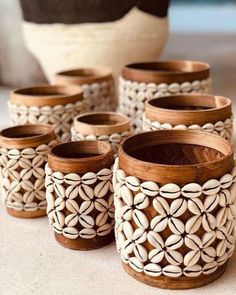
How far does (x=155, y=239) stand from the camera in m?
0.62

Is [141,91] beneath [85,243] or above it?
above

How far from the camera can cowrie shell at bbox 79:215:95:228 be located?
0.73 meters

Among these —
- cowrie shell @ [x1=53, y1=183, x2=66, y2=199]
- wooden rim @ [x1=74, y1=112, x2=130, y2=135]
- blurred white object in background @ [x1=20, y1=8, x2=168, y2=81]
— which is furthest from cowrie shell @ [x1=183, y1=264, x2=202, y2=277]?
blurred white object in background @ [x1=20, y1=8, x2=168, y2=81]

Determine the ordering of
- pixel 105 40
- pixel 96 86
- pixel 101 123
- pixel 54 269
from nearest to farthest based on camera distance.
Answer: pixel 54 269 → pixel 101 123 → pixel 96 86 → pixel 105 40

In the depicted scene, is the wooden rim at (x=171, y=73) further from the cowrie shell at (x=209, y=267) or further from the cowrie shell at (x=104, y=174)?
the cowrie shell at (x=209, y=267)

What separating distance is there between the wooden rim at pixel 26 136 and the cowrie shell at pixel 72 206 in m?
0.15

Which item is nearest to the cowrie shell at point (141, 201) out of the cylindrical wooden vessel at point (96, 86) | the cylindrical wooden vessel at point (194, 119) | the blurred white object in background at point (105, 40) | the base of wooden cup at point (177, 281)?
the base of wooden cup at point (177, 281)

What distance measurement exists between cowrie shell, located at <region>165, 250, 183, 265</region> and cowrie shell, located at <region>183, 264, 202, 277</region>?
2 cm

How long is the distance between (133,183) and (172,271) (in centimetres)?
12

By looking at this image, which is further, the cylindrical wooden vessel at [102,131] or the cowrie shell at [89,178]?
the cylindrical wooden vessel at [102,131]

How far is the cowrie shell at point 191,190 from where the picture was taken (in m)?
0.60

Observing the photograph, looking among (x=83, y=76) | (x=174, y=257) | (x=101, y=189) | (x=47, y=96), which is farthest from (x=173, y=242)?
(x=83, y=76)

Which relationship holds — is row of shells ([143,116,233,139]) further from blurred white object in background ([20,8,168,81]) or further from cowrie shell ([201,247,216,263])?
blurred white object in background ([20,8,168,81])

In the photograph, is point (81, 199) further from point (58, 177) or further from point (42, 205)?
point (42, 205)
